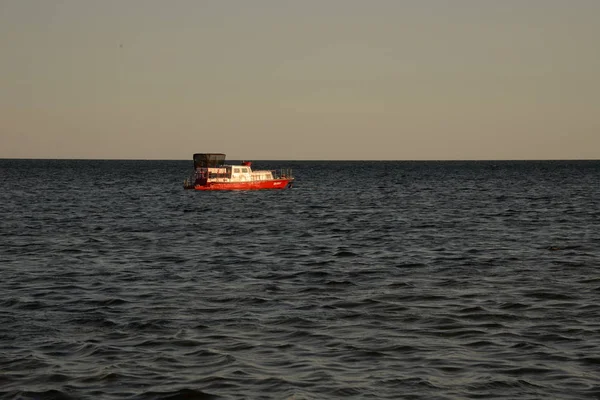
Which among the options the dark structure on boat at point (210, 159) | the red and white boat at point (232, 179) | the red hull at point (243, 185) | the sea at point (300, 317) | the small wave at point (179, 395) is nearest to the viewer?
the small wave at point (179, 395)

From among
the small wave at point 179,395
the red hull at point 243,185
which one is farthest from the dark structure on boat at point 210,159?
the small wave at point 179,395

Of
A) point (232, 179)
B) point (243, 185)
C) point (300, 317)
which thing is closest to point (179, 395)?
point (300, 317)

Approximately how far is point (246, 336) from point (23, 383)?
16.3 ft

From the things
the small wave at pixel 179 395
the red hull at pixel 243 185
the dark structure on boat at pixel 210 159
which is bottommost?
the small wave at pixel 179 395

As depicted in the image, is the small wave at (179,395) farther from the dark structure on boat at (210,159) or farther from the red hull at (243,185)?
the dark structure on boat at (210,159)

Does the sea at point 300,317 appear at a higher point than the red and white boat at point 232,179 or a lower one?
lower

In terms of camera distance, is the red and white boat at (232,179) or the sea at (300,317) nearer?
the sea at (300,317)

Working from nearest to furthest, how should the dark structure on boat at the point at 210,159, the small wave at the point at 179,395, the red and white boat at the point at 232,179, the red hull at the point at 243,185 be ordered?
the small wave at the point at 179,395, the red hull at the point at 243,185, the red and white boat at the point at 232,179, the dark structure on boat at the point at 210,159

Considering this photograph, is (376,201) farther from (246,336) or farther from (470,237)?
(246,336)

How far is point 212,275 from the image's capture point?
88.3ft

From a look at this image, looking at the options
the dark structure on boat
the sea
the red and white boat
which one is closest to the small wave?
the sea

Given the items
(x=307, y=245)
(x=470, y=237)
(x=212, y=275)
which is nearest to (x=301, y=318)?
(x=212, y=275)

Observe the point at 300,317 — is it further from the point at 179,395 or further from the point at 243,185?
the point at 243,185

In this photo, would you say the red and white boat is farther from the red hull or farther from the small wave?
the small wave
